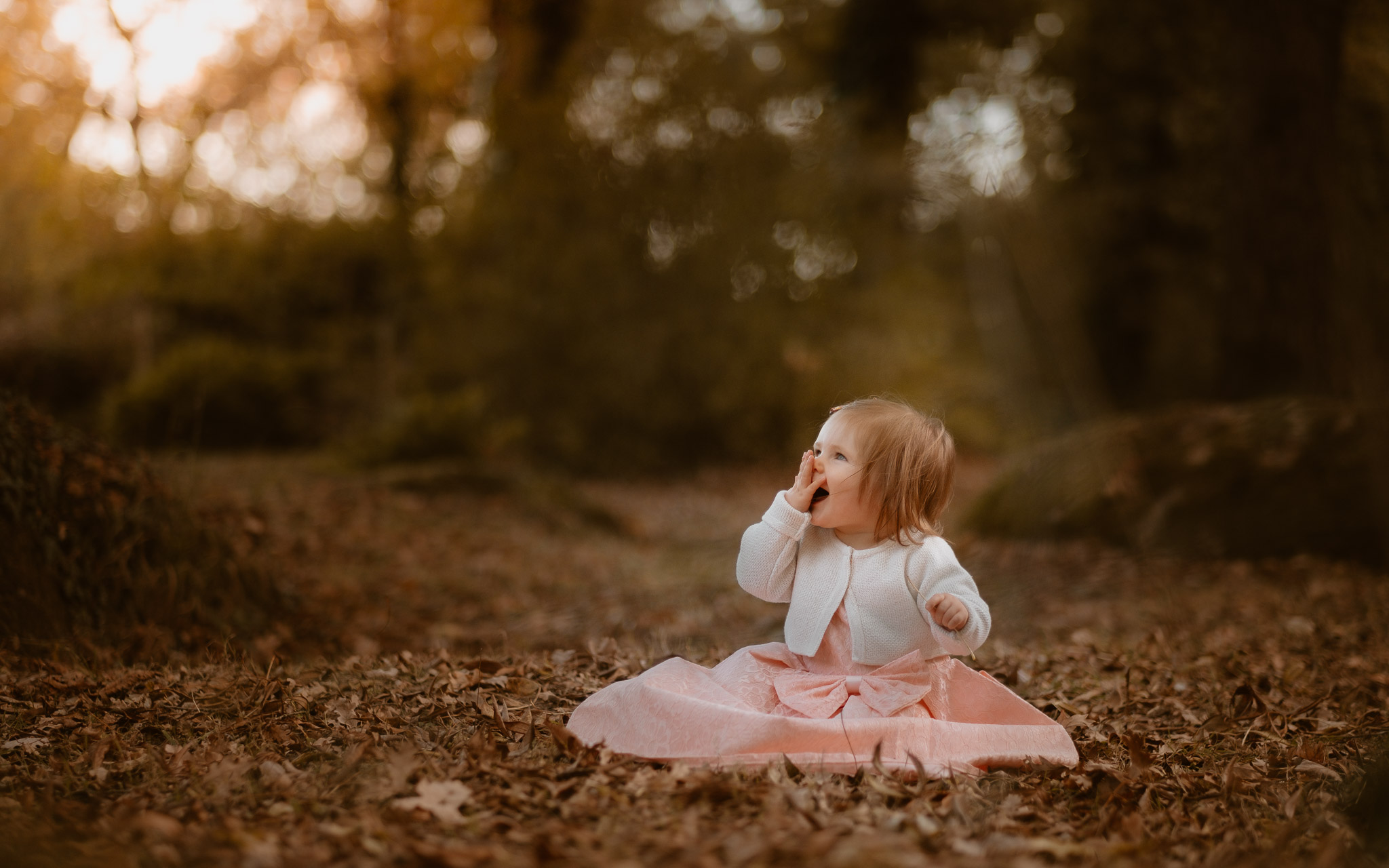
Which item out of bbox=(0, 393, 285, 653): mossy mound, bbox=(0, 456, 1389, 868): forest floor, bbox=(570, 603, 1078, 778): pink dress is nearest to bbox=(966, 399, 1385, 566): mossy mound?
bbox=(0, 456, 1389, 868): forest floor

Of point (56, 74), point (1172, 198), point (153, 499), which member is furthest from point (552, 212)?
point (153, 499)

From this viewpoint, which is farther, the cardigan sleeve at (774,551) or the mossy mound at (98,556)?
the mossy mound at (98,556)

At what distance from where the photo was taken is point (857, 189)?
40.6ft

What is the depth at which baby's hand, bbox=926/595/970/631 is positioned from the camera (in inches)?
104

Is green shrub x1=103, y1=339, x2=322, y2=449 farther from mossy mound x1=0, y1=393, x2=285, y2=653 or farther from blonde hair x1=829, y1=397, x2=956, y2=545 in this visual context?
blonde hair x1=829, y1=397, x2=956, y2=545

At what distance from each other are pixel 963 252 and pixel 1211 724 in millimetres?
16437

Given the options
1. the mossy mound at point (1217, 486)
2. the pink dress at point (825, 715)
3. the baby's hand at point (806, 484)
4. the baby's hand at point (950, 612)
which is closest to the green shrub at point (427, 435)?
the mossy mound at point (1217, 486)

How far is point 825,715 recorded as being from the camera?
110 inches

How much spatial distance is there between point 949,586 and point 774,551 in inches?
20.4

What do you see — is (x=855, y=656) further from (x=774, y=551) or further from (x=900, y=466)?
(x=900, y=466)

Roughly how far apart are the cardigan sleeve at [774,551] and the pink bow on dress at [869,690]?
11.3 inches

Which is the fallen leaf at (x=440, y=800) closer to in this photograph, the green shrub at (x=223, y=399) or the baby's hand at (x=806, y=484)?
the baby's hand at (x=806, y=484)

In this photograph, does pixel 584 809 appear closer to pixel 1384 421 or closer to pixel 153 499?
pixel 153 499

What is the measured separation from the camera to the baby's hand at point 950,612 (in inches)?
104
